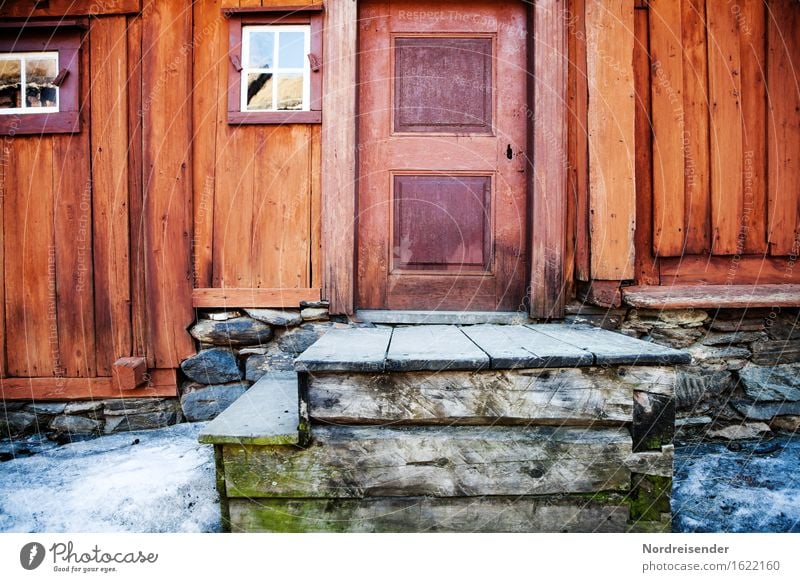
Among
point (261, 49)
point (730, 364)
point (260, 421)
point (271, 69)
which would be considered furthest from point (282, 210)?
point (730, 364)

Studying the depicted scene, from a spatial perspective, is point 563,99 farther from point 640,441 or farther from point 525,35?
point 640,441

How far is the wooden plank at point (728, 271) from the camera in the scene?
250cm

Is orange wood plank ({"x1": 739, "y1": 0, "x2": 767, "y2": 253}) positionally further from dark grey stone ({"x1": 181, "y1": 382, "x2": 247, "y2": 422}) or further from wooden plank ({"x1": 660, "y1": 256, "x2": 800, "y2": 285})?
dark grey stone ({"x1": 181, "y1": 382, "x2": 247, "y2": 422})

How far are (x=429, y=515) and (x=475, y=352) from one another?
0.59 metres

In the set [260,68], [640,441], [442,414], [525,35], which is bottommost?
[640,441]

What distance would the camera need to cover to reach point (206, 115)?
257cm

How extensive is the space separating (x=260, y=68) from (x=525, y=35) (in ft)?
5.02

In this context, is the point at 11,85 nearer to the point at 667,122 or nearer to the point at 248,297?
the point at 248,297

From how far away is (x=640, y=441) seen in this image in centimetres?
158

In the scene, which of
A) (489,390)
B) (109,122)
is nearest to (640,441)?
(489,390)

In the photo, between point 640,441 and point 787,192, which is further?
point 787,192

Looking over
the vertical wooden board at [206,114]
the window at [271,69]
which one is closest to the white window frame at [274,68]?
the window at [271,69]

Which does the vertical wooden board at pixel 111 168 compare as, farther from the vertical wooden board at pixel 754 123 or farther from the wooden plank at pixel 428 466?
the vertical wooden board at pixel 754 123

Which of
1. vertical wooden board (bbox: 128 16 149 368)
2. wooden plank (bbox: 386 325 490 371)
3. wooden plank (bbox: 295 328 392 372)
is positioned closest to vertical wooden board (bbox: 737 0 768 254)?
wooden plank (bbox: 386 325 490 371)
